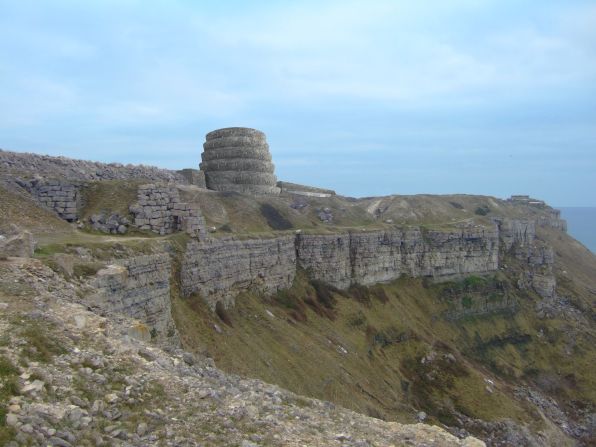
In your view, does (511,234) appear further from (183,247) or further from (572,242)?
(183,247)

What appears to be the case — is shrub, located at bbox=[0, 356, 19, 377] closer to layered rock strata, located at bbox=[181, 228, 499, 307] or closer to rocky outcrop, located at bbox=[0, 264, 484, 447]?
rocky outcrop, located at bbox=[0, 264, 484, 447]

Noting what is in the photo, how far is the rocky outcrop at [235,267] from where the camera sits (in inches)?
1599

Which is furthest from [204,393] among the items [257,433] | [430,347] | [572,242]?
[572,242]

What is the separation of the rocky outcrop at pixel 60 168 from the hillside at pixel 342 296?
110 centimetres

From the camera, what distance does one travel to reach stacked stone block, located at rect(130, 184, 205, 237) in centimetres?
3909

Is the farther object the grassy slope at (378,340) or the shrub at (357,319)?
the shrub at (357,319)

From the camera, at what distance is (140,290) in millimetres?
27938

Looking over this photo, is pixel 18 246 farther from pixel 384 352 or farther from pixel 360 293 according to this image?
pixel 360 293

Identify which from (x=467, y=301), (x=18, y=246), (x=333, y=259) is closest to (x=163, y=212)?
(x=18, y=246)

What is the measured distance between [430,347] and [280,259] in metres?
22.3

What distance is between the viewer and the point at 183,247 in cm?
3906

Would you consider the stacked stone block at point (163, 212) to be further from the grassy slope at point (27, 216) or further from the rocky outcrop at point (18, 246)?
the rocky outcrop at point (18, 246)

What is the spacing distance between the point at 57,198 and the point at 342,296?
38.1 meters

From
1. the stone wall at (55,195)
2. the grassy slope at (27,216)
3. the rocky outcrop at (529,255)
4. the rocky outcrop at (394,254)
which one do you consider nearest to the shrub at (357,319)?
the rocky outcrop at (394,254)
